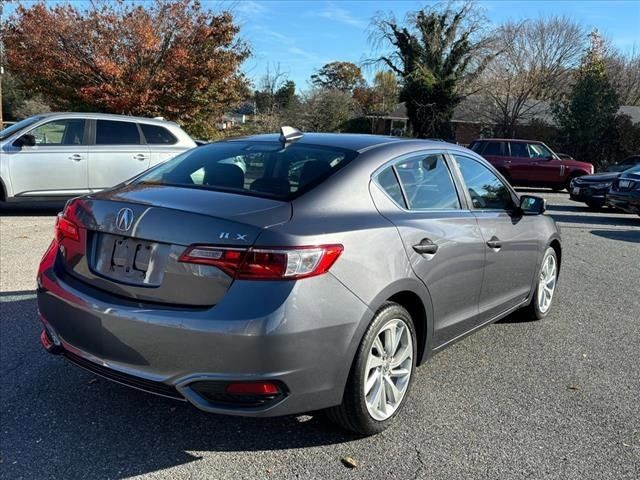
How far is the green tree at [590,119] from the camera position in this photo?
1192 inches

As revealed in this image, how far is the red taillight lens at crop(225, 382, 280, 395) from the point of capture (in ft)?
8.76

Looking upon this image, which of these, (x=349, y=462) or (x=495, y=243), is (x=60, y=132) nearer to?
(x=495, y=243)

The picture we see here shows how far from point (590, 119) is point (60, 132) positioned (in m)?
27.9

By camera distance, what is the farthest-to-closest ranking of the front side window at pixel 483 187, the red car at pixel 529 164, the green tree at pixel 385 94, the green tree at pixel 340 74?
the green tree at pixel 340 74 < the green tree at pixel 385 94 < the red car at pixel 529 164 < the front side window at pixel 483 187

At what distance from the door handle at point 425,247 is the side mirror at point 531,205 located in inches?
63.1

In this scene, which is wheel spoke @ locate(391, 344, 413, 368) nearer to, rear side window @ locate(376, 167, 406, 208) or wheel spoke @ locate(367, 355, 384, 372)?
wheel spoke @ locate(367, 355, 384, 372)

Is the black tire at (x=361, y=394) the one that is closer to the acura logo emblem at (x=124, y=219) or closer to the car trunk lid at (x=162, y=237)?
the car trunk lid at (x=162, y=237)

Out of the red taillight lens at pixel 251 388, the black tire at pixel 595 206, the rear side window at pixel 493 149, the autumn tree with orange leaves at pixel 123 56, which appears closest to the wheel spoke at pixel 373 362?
the red taillight lens at pixel 251 388

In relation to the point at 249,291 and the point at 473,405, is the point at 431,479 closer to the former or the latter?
the point at 473,405

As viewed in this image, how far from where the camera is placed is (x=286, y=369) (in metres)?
2.69

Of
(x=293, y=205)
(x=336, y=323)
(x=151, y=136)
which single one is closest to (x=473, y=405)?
(x=336, y=323)

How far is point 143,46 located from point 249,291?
672 inches

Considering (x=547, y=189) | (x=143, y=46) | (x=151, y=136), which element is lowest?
(x=547, y=189)

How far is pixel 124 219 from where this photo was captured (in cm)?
295
